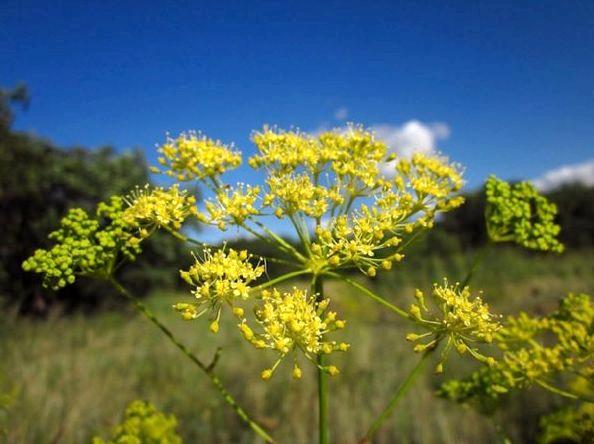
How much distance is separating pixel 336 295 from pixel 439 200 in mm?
25448

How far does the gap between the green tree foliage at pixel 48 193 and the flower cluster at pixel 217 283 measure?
17317mm

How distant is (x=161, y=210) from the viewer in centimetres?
228

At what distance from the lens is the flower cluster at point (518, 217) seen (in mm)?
2604

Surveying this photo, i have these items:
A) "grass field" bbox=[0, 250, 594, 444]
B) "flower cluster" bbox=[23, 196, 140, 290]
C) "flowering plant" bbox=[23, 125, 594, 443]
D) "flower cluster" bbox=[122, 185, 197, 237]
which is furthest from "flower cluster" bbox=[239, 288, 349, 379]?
"grass field" bbox=[0, 250, 594, 444]

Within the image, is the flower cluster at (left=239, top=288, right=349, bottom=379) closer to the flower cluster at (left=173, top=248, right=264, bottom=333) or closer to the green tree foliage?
the flower cluster at (left=173, top=248, right=264, bottom=333)

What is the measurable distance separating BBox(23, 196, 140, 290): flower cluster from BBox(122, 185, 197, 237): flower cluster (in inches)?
2.9

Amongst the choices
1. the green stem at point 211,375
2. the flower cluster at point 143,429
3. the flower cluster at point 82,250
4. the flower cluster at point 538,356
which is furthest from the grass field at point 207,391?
the flower cluster at point 82,250

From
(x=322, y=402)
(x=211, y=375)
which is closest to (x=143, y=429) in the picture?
(x=211, y=375)

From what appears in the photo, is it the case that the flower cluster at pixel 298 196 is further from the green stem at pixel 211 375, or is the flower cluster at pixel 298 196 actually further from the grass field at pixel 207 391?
the grass field at pixel 207 391

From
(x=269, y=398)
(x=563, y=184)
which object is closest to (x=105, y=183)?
(x=269, y=398)

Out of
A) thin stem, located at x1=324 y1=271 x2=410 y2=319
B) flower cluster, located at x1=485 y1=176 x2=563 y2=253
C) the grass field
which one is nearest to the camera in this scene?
thin stem, located at x1=324 y1=271 x2=410 y2=319

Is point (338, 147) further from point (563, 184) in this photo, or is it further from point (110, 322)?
point (563, 184)

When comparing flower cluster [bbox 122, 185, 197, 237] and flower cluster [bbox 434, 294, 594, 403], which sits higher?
flower cluster [bbox 122, 185, 197, 237]

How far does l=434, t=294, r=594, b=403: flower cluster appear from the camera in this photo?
2.25m
